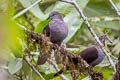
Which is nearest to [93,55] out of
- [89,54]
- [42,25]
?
[89,54]

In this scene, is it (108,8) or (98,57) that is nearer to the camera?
(98,57)

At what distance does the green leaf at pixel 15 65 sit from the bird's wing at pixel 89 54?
84 cm

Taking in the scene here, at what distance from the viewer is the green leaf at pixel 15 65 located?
7.82 feet

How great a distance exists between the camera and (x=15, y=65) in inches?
96.3

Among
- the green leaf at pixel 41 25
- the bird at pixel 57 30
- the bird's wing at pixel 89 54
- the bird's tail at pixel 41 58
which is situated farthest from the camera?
the bird's wing at pixel 89 54

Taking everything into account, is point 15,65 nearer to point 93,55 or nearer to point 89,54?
point 89,54

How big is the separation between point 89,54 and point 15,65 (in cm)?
109

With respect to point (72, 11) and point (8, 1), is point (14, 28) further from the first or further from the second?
point (72, 11)

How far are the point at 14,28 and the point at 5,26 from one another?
16 millimetres

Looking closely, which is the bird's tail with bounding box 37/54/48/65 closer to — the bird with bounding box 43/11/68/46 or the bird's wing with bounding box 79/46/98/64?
the bird with bounding box 43/11/68/46

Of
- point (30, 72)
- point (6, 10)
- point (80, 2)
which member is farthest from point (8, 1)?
point (80, 2)

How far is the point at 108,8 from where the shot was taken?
13.5 ft

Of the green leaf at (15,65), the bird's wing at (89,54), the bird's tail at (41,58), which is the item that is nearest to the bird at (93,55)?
the bird's wing at (89,54)

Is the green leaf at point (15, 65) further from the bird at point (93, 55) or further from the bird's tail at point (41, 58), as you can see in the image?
the bird at point (93, 55)
